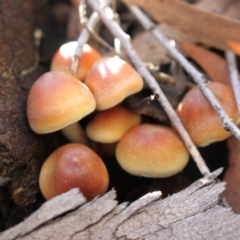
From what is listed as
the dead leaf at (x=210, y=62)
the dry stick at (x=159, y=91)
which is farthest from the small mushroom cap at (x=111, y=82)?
the dead leaf at (x=210, y=62)

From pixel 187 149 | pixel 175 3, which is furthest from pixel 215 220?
pixel 175 3

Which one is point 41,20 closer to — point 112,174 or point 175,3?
point 175,3

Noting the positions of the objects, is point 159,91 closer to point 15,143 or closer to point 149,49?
point 149,49

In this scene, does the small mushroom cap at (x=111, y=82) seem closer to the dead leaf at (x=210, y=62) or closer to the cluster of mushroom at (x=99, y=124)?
the cluster of mushroom at (x=99, y=124)

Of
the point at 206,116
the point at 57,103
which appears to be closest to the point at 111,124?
the point at 57,103

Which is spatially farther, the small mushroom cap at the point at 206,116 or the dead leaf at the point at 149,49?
the dead leaf at the point at 149,49

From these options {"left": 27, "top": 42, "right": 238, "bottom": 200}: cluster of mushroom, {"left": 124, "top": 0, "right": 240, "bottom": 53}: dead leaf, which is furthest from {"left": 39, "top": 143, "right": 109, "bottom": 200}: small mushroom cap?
{"left": 124, "top": 0, "right": 240, "bottom": 53}: dead leaf

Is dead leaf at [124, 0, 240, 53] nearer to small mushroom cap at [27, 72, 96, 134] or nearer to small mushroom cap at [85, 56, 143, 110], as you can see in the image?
small mushroom cap at [85, 56, 143, 110]
